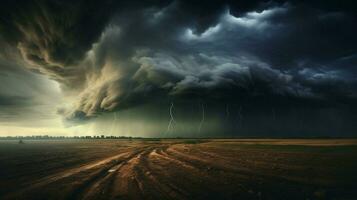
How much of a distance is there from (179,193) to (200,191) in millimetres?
1307

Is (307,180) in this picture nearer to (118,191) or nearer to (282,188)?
(282,188)

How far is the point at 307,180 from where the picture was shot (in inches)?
684

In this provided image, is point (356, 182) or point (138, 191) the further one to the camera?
point (356, 182)

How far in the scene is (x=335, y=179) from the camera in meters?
17.4

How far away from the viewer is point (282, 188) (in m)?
15.1

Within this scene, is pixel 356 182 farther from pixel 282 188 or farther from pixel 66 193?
pixel 66 193

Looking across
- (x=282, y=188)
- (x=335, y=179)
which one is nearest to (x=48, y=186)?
(x=282, y=188)

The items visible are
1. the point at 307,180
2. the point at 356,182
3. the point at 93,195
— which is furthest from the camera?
the point at 307,180

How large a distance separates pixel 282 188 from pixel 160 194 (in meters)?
7.02

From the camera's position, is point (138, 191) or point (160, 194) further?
point (138, 191)

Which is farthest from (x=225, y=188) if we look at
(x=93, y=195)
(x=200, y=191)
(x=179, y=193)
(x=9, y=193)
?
(x=9, y=193)

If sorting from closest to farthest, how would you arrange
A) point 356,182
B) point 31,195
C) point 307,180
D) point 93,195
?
point 93,195
point 31,195
point 356,182
point 307,180

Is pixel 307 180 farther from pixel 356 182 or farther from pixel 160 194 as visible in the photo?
pixel 160 194

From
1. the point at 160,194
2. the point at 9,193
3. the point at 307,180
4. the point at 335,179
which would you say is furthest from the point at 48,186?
the point at 335,179
